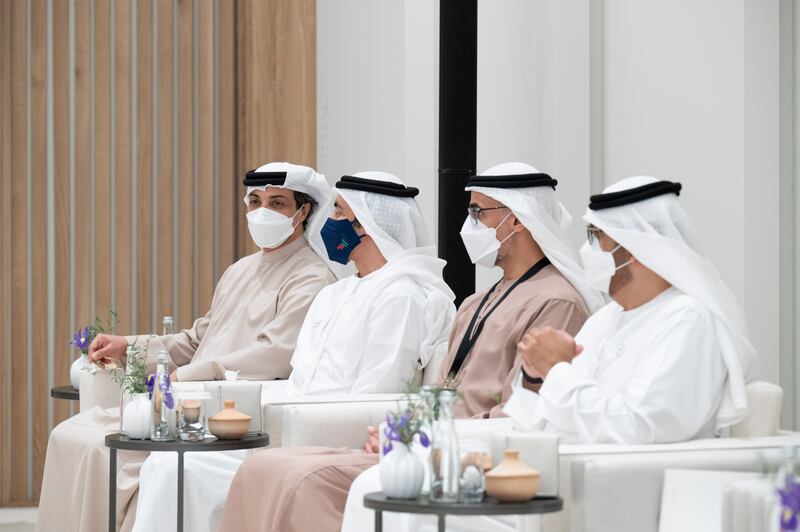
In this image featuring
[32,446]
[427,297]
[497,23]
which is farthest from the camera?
[32,446]

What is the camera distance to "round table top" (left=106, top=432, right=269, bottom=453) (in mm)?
4199

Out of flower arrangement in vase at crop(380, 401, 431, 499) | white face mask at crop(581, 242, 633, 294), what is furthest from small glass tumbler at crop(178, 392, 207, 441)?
white face mask at crop(581, 242, 633, 294)

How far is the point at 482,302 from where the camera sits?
458 centimetres

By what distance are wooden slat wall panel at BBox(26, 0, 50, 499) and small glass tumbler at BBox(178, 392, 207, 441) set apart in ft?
Answer: 12.1

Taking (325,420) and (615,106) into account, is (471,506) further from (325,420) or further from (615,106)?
(615,106)

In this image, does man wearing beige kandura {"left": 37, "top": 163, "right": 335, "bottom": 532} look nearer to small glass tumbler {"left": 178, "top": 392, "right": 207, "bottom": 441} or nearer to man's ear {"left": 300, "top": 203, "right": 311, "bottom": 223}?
man's ear {"left": 300, "top": 203, "right": 311, "bottom": 223}

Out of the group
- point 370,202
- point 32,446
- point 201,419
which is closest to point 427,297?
point 370,202

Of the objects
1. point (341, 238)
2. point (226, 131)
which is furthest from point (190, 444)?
point (226, 131)

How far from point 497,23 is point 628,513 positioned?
3603 mm

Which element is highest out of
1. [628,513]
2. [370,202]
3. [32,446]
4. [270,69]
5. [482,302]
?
[270,69]

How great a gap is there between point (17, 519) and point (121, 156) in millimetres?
2198

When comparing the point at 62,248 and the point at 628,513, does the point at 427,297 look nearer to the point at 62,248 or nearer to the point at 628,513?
the point at 628,513

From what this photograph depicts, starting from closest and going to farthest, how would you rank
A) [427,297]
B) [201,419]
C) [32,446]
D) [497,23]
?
[201,419] → [427,297] → [497,23] → [32,446]

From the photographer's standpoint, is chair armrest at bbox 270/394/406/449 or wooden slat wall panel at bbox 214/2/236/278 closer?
chair armrest at bbox 270/394/406/449
